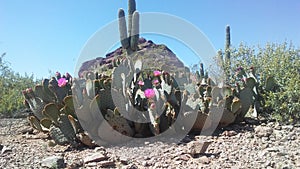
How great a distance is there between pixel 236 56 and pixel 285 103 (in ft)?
11.8

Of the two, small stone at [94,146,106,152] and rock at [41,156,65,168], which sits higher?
small stone at [94,146,106,152]

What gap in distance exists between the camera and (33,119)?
435cm

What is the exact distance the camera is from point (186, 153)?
3070 millimetres

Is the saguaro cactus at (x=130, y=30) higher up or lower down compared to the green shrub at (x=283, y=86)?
higher up

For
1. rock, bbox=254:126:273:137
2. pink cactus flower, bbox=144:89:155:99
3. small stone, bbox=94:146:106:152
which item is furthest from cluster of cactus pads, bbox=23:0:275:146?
rock, bbox=254:126:273:137

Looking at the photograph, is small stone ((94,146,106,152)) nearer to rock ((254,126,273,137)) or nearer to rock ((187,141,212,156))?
rock ((187,141,212,156))

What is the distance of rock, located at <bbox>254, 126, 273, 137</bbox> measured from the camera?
3.54 metres

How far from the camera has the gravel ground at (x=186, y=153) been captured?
2859 mm

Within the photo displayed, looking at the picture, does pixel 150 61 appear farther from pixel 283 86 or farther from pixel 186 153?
pixel 186 153

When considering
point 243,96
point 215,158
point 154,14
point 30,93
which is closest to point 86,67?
point 154,14

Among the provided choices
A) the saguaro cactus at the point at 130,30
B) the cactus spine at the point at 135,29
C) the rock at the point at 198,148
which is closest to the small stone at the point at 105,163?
the rock at the point at 198,148

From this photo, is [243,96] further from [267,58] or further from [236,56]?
[236,56]

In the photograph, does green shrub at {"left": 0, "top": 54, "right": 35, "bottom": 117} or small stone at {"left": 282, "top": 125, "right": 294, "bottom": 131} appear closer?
small stone at {"left": 282, "top": 125, "right": 294, "bottom": 131}

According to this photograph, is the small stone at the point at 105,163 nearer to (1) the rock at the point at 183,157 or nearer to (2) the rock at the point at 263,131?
(1) the rock at the point at 183,157
